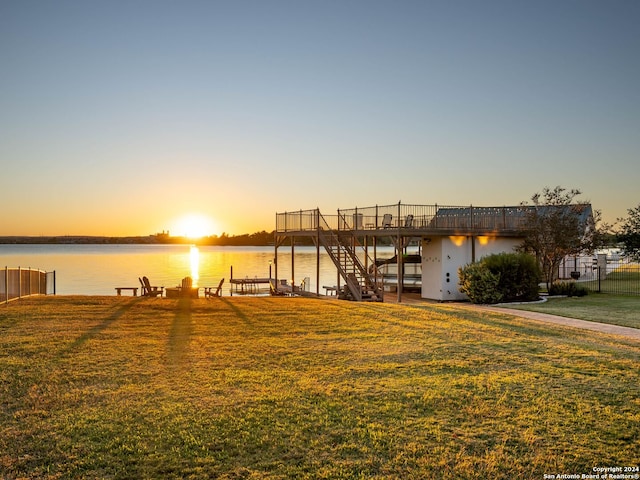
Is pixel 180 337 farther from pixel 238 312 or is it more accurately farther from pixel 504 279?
pixel 504 279

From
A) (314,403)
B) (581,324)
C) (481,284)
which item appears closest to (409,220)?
(481,284)

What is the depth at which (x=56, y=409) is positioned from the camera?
5.88 meters

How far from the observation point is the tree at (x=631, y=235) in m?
22.9

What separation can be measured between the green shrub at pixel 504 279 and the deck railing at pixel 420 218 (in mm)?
3466

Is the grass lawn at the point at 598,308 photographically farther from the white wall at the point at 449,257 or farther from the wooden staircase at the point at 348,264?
the wooden staircase at the point at 348,264

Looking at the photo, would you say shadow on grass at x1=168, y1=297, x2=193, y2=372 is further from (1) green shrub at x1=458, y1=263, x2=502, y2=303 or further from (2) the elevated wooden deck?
(1) green shrub at x1=458, y1=263, x2=502, y2=303

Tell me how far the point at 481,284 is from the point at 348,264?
278 inches

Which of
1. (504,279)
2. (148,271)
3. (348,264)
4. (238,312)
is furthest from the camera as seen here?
(148,271)

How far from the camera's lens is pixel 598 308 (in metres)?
16.4

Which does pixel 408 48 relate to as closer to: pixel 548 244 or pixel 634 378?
pixel 548 244

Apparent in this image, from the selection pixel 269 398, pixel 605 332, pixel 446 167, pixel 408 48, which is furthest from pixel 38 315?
pixel 446 167

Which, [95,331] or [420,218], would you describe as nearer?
[95,331]

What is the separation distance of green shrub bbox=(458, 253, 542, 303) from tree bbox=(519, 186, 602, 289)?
2.52m

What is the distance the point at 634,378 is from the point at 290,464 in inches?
230
